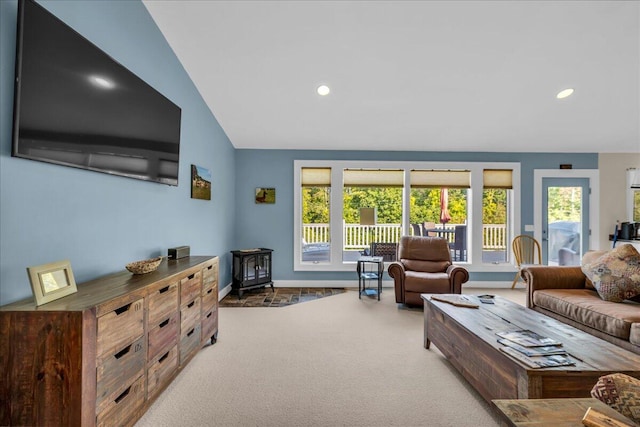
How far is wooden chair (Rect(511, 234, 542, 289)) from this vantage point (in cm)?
509

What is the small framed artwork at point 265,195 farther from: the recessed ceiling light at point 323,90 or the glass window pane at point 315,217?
the recessed ceiling light at point 323,90

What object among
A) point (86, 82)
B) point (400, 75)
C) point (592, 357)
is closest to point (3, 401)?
point (86, 82)

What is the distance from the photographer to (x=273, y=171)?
17.5 ft

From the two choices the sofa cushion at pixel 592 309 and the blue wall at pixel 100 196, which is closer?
the blue wall at pixel 100 196

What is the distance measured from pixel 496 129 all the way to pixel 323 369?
14.4ft

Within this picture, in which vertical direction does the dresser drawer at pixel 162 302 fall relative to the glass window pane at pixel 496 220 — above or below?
below

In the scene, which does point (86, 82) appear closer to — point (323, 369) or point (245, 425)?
point (245, 425)

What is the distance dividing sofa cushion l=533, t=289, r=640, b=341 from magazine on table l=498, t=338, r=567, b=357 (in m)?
1.06

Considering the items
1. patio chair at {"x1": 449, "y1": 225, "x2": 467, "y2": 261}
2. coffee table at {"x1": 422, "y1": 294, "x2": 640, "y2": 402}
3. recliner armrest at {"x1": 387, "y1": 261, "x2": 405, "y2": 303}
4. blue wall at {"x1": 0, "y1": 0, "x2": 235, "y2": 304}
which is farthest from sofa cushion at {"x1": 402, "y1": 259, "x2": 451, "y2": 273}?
blue wall at {"x1": 0, "y1": 0, "x2": 235, "y2": 304}

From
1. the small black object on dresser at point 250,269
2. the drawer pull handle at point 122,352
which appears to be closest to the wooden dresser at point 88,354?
the drawer pull handle at point 122,352

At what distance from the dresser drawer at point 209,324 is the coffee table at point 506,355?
84.1 inches

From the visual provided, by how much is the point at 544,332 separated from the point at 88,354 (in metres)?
2.75

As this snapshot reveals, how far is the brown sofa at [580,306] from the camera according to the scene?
2324 mm

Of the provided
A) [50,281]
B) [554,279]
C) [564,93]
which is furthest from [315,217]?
[50,281]
